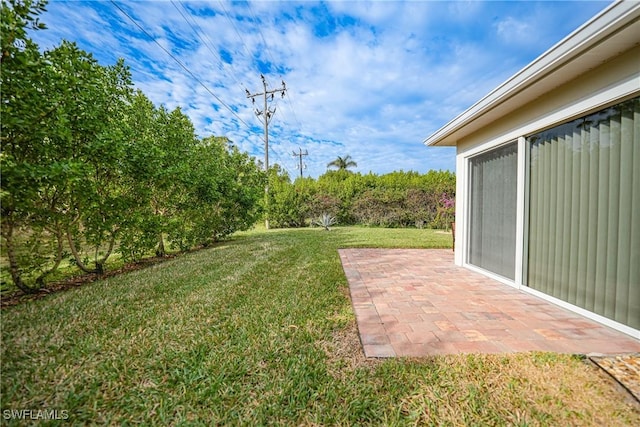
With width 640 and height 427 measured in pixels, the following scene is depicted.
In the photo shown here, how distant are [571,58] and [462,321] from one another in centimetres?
297

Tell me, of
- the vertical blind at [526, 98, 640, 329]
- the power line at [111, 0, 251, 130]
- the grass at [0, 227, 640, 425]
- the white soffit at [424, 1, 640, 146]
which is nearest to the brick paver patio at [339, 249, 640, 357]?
the grass at [0, 227, 640, 425]

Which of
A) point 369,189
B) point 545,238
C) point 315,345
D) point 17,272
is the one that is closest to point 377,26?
point 545,238

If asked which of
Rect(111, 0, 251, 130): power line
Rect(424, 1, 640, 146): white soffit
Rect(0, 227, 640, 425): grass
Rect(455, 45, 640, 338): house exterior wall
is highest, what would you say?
Rect(111, 0, 251, 130): power line

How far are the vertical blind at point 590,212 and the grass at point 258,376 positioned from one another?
4.36 ft

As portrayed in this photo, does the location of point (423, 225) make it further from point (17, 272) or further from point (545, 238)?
point (17, 272)

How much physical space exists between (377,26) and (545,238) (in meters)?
7.07

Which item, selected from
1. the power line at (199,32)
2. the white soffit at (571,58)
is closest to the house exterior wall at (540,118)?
the white soffit at (571,58)

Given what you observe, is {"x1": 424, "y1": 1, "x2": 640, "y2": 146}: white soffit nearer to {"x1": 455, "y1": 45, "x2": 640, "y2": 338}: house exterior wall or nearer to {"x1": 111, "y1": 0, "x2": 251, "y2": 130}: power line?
{"x1": 455, "y1": 45, "x2": 640, "y2": 338}: house exterior wall

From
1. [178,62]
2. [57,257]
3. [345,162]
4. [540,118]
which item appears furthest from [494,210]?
[345,162]

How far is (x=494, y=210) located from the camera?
4695mm

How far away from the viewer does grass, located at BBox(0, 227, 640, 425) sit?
157 cm

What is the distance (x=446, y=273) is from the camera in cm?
495

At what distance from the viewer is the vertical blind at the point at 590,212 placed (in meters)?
2.56

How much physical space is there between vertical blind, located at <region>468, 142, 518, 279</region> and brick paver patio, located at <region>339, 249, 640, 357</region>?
0.46 m
